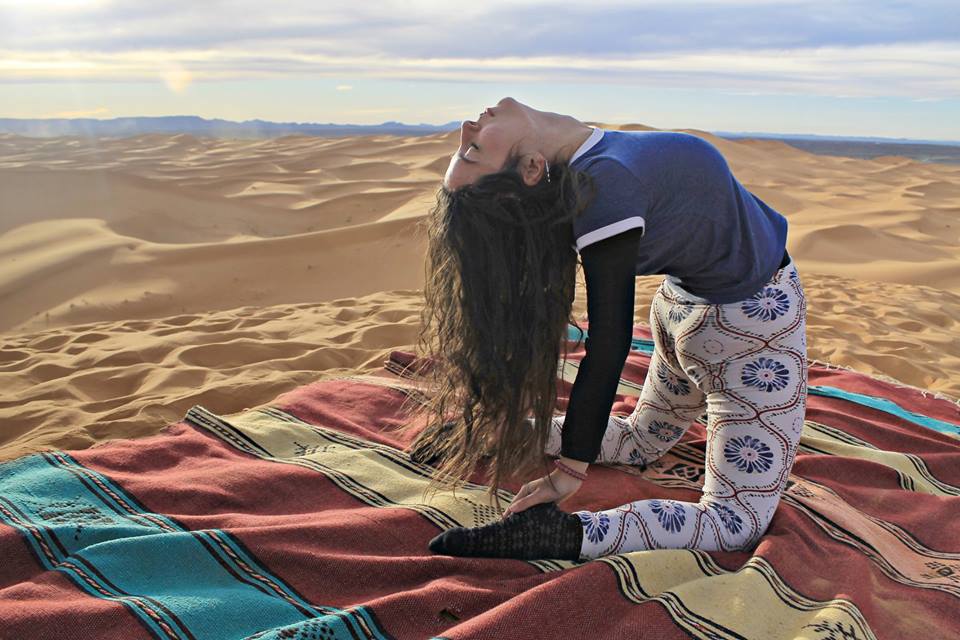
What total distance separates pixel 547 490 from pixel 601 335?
0.48m

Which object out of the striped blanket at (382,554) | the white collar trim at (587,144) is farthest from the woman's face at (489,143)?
the striped blanket at (382,554)

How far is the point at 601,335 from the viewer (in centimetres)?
175

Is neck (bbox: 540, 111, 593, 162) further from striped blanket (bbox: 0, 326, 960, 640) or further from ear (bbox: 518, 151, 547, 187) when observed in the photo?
striped blanket (bbox: 0, 326, 960, 640)

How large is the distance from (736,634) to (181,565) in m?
1.37

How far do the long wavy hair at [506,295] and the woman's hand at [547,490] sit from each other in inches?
2.5

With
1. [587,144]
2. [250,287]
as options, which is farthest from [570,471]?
[250,287]

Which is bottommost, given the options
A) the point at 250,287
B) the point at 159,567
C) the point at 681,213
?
the point at 250,287

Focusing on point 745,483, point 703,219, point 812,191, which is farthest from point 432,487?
point 812,191

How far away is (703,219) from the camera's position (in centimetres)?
189

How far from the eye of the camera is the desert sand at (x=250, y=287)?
149 inches

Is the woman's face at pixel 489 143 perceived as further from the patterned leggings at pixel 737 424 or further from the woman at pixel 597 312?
the patterned leggings at pixel 737 424

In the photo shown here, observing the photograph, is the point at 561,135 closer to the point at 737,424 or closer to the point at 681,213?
the point at 681,213

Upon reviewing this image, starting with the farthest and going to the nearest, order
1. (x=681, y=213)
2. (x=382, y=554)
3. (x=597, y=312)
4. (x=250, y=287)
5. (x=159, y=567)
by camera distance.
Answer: (x=250, y=287), (x=382, y=554), (x=159, y=567), (x=681, y=213), (x=597, y=312)

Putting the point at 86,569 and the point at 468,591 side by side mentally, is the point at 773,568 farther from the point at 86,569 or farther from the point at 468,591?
the point at 86,569
